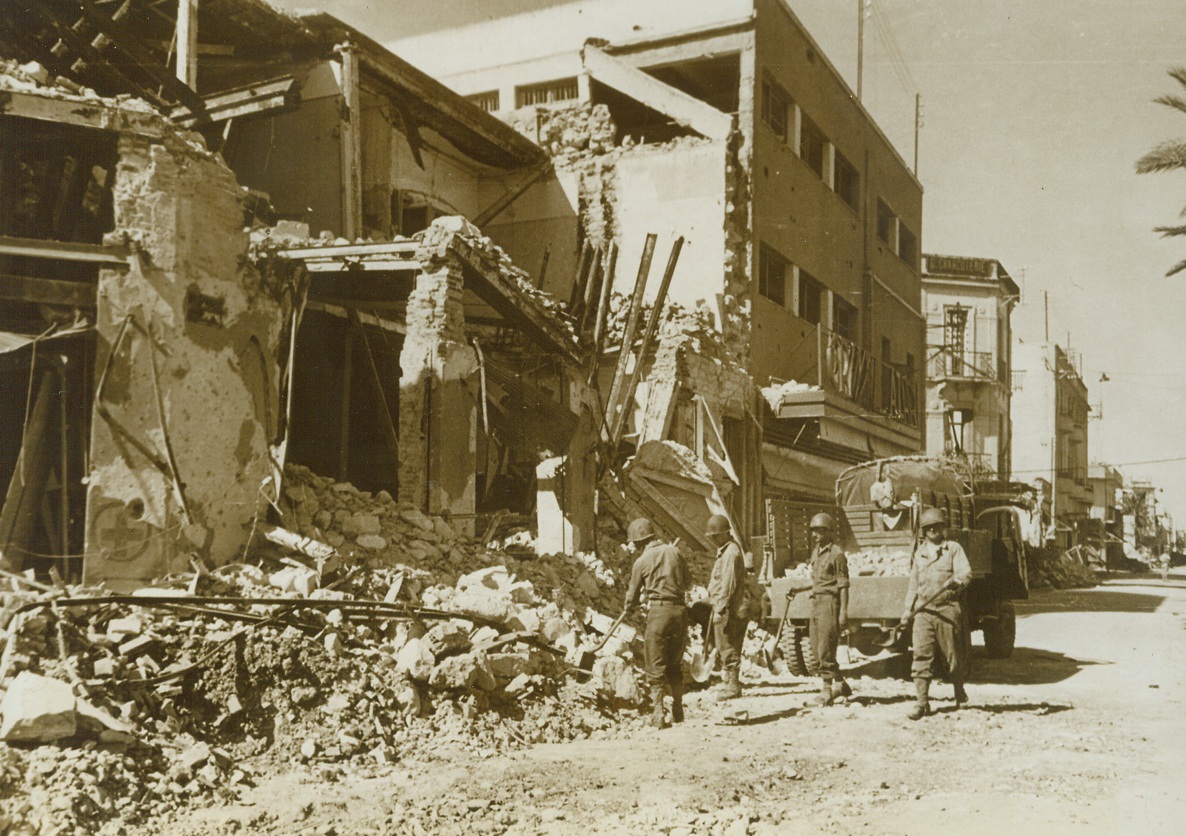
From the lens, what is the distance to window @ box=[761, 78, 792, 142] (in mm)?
20219

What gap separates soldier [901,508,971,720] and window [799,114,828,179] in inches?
571

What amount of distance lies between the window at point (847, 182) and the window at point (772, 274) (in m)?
4.35

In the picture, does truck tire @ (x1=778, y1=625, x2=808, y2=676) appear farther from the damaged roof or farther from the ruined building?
the damaged roof

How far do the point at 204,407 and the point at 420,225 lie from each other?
8804 mm

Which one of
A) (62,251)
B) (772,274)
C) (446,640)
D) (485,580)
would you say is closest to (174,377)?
(62,251)

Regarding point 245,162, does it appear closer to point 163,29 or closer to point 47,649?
point 163,29

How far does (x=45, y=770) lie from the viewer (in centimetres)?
593

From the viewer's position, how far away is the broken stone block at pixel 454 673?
787 cm

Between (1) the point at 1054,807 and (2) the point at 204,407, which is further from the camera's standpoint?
(2) the point at 204,407

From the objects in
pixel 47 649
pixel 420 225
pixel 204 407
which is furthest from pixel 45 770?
pixel 420 225

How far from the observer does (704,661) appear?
1049 cm

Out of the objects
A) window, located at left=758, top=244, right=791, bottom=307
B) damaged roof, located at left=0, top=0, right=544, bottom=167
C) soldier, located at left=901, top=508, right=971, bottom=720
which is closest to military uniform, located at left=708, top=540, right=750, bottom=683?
soldier, located at left=901, top=508, right=971, bottom=720

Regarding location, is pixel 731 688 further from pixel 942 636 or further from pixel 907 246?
→ pixel 907 246

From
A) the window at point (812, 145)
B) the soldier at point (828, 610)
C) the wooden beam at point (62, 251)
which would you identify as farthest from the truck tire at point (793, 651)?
the window at point (812, 145)
